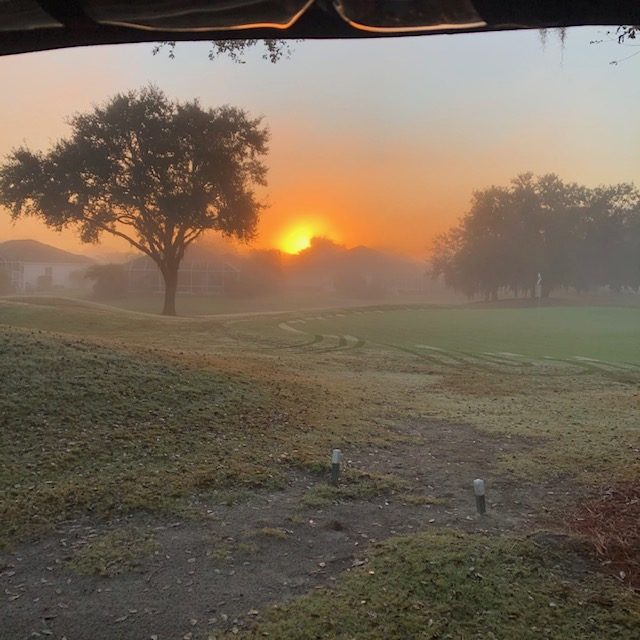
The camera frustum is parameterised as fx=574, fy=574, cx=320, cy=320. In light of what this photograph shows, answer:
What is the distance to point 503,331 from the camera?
23562mm

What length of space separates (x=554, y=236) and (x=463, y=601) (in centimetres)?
4496

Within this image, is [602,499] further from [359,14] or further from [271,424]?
[359,14]

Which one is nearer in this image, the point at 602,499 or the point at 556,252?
→ the point at 602,499

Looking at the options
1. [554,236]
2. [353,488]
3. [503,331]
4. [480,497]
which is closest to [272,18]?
[480,497]

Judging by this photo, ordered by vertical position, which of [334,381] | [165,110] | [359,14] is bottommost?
[334,381]

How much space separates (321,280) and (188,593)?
148 ft

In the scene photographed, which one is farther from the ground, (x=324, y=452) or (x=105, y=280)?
(x=105, y=280)

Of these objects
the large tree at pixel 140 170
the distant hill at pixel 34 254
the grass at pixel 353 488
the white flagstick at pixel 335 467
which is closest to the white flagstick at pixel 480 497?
the grass at pixel 353 488

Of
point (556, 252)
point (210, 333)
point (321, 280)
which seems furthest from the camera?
point (321, 280)

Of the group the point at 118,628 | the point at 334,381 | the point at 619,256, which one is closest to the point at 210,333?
the point at 334,381

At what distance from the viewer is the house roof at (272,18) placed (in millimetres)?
2096

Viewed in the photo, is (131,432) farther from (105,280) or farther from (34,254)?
(34,254)

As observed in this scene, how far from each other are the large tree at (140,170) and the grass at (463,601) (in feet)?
86.5

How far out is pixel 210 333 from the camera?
722 inches
